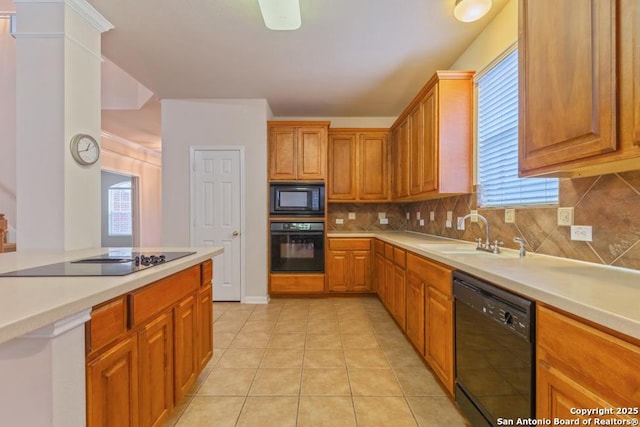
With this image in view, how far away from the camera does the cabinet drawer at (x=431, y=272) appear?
1701mm

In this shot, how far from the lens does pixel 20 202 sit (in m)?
1.94

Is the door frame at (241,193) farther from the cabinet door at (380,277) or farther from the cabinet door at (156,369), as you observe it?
the cabinet door at (156,369)

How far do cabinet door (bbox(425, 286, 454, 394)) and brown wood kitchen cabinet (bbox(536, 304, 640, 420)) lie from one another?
2.30 feet

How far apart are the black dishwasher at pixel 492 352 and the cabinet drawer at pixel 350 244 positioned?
2.23 metres

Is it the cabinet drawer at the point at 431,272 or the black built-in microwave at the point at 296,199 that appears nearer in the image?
the cabinet drawer at the point at 431,272

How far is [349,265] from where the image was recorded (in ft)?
12.5

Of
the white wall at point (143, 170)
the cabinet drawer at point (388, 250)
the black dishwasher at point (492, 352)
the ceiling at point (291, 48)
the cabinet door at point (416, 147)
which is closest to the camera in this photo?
the black dishwasher at point (492, 352)

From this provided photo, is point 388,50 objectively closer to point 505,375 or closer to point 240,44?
point 240,44

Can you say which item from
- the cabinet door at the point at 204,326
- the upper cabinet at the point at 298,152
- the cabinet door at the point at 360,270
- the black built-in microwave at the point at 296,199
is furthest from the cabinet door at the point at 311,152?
the cabinet door at the point at 204,326

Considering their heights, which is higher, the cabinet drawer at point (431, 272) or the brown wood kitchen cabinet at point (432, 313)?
the cabinet drawer at point (431, 272)

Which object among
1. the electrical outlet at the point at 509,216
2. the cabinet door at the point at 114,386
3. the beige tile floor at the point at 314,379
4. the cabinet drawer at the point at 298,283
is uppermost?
the electrical outlet at the point at 509,216

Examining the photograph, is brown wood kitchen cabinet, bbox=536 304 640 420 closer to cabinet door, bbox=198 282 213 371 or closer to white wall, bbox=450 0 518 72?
→ cabinet door, bbox=198 282 213 371

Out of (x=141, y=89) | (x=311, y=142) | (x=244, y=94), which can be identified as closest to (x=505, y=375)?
(x=311, y=142)

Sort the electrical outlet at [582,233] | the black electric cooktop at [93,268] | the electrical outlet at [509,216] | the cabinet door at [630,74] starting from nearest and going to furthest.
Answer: the cabinet door at [630,74], the black electric cooktop at [93,268], the electrical outlet at [582,233], the electrical outlet at [509,216]
